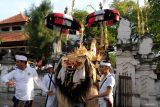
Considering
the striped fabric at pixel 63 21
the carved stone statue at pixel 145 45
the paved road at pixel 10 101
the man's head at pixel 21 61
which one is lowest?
the paved road at pixel 10 101

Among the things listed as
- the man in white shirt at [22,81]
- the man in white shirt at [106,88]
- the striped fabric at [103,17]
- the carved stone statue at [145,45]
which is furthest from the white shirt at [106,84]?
the carved stone statue at [145,45]

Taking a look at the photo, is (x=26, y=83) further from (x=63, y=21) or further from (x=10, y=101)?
(x=10, y=101)

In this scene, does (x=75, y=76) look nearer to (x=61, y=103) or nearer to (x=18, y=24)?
(x=61, y=103)

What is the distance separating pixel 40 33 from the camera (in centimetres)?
3566

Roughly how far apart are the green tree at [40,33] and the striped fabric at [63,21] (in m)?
24.7

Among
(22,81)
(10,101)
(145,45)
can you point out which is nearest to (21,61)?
(22,81)

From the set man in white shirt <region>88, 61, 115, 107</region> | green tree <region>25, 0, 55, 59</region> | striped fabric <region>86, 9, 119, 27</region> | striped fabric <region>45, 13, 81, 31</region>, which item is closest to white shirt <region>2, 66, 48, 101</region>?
man in white shirt <region>88, 61, 115, 107</region>

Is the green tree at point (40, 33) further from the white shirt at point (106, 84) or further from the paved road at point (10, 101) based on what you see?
the white shirt at point (106, 84)

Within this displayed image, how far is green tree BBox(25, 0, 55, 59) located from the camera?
35.4 metres

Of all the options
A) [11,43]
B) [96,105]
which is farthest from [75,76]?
[11,43]

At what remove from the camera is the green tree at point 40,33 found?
116ft

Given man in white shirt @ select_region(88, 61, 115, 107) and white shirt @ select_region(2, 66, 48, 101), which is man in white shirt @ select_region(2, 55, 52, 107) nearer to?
white shirt @ select_region(2, 66, 48, 101)

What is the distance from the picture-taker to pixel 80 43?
9.12 meters

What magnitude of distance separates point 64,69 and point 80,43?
100 centimetres
